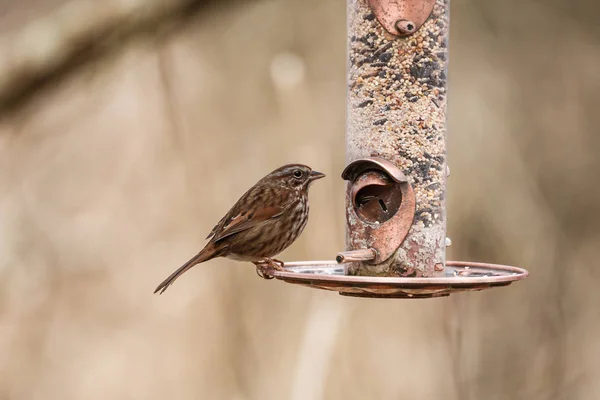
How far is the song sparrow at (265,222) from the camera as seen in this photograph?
6934mm

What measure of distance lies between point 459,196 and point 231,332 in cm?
A: 204

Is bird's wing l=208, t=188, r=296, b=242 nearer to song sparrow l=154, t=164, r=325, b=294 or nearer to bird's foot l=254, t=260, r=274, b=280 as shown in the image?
song sparrow l=154, t=164, r=325, b=294

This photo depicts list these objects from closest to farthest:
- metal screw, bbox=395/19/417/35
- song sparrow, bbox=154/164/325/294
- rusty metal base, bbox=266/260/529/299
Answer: rusty metal base, bbox=266/260/529/299
metal screw, bbox=395/19/417/35
song sparrow, bbox=154/164/325/294

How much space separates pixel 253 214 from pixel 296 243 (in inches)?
97.2

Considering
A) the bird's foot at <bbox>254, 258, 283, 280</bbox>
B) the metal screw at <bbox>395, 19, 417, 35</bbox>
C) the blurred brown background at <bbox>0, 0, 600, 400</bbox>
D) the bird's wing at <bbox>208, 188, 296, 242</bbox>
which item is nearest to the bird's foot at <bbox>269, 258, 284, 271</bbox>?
the bird's foot at <bbox>254, 258, 283, 280</bbox>

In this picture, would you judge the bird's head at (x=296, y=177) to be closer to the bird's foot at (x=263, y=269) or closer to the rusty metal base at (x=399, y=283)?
the bird's foot at (x=263, y=269)

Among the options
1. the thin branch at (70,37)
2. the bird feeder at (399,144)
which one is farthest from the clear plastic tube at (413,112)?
the thin branch at (70,37)

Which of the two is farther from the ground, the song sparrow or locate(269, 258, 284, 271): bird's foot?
the song sparrow

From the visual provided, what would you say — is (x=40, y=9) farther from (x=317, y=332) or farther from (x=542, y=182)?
(x=542, y=182)

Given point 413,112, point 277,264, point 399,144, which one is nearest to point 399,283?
point 399,144

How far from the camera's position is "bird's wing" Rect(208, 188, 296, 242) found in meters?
7.00

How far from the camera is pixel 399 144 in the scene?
6.31m

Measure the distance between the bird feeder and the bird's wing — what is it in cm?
65

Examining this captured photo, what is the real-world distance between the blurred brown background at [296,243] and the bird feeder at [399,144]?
267cm
